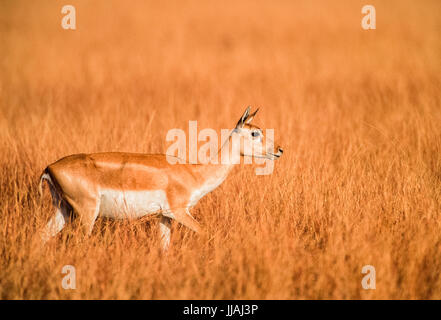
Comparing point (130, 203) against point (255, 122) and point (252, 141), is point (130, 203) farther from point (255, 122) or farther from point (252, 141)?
point (255, 122)

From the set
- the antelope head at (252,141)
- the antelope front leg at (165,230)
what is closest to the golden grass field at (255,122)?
the antelope front leg at (165,230)

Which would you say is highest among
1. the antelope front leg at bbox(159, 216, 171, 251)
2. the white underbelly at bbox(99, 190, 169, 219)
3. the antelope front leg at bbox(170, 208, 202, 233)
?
the white underbelly at bbox(99, 190, 169, 219)

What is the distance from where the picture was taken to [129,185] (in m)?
4.71

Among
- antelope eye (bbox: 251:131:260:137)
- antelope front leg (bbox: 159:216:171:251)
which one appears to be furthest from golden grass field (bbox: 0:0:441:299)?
antelope eye (bbox: 251:131:260:137)

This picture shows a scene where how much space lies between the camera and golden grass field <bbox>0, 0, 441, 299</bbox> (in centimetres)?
427

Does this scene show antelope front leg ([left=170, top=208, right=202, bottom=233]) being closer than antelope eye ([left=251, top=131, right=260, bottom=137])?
Yes

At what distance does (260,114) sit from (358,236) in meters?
4.89

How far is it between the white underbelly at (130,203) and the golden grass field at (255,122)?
0.59 feet

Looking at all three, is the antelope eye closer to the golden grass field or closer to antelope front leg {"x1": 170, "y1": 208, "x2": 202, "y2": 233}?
the golden grass field

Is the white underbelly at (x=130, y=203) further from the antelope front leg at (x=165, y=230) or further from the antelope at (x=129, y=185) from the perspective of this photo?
the antelope front leg at (x=165, y=230)

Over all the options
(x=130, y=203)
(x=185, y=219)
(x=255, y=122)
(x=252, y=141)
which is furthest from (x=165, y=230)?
(x=255, y=122)

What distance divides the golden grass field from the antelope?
0.57 feet

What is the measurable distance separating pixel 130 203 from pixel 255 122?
3.96m

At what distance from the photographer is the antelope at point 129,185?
4.60m
